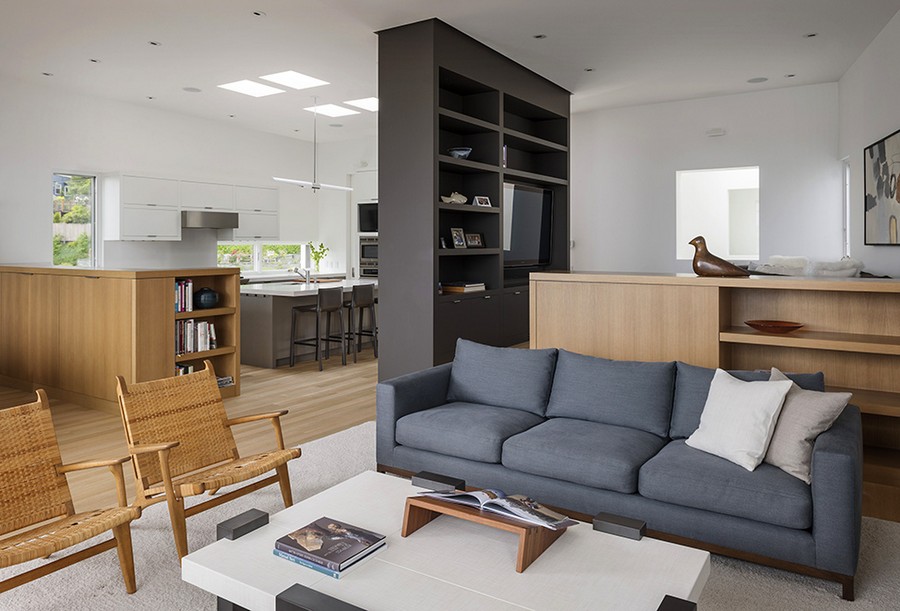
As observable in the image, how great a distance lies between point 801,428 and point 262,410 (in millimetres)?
3857

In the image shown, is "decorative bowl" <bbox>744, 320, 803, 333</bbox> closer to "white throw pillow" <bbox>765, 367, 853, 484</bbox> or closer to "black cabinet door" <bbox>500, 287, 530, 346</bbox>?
"white throw pillow" <bbox>765, 367, 853, 484</bbox>

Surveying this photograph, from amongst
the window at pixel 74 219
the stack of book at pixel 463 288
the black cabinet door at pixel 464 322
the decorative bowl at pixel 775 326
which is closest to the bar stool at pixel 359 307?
the stack of book at pixel 463 288

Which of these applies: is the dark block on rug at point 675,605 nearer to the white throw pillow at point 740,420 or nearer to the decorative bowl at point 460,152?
the white throw pillow at point 740,420

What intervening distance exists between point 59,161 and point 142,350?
144 inches

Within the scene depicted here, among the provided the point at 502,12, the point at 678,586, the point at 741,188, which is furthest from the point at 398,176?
the point at 741,188

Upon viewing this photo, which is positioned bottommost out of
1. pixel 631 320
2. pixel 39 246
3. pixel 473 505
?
pixel 473 505

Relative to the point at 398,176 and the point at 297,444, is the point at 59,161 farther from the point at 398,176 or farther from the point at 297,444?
the point at 297,444

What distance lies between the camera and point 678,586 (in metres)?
1.86

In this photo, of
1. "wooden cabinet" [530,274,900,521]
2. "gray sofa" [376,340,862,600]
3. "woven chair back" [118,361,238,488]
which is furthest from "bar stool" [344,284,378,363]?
"woven chair back" [118,361,238,488]

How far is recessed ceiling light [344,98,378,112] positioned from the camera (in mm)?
8043

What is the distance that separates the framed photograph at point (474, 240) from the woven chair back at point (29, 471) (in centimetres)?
433

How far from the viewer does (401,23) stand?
537cm

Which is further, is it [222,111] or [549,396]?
[222,111]

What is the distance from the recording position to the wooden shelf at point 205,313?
5.36 m
